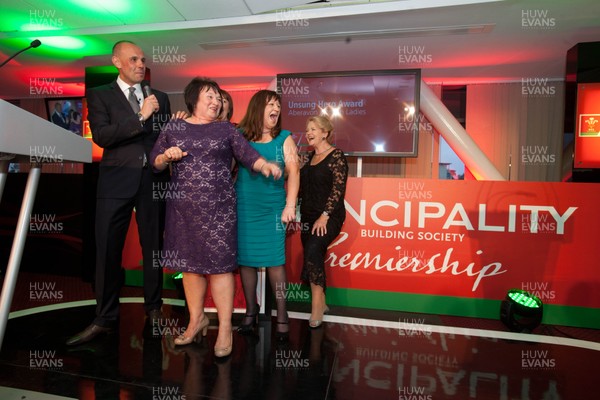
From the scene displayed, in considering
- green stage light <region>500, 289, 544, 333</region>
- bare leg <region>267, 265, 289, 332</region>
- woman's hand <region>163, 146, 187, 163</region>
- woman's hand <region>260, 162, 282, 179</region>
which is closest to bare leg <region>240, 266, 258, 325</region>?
bare leg <region>267, 265, 289, 332</region>

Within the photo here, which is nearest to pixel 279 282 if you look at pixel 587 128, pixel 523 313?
pixel 523 313

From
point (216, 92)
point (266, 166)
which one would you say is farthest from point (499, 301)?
point (216, 92)

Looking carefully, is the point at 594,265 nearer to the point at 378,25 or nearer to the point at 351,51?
the point at 378,25

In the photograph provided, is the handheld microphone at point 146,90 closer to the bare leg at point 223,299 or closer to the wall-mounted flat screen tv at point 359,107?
the bare leg at point 223,299

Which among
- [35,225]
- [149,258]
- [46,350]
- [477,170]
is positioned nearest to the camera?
[46,350]

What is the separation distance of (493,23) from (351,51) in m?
1.78

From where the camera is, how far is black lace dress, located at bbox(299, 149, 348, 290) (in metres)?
2.43

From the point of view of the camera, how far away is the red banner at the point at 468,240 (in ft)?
8.91

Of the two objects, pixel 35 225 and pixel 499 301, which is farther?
pixel 35 225

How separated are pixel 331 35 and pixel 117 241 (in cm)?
353

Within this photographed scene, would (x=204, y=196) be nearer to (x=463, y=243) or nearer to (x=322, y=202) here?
(x=322, y=202)

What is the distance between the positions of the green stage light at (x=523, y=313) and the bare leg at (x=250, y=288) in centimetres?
175

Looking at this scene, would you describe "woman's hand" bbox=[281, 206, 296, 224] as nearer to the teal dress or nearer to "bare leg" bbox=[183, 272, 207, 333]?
the teal dress

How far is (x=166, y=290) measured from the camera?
11.2ft
